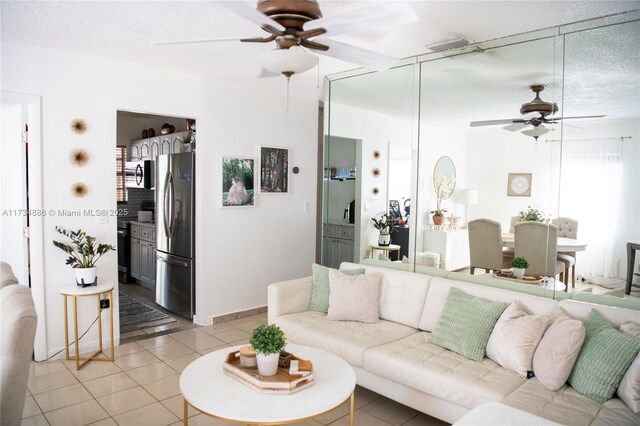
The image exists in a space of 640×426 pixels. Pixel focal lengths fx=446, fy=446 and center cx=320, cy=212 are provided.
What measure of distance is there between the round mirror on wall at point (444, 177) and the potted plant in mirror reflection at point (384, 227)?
0.56m

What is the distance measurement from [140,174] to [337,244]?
357cm

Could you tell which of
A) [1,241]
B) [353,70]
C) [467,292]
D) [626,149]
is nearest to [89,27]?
[1,241]

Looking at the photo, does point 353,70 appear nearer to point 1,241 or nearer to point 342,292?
→ point 342,292

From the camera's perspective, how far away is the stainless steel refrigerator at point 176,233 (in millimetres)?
4605

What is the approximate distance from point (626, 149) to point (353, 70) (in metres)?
2.39

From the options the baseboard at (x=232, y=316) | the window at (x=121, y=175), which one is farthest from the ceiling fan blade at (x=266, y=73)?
the window at (x=121, y=175)

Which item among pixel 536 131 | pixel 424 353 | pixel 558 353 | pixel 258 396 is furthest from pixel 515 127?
pixel 258 396

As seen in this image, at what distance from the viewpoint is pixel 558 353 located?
7.63 ft

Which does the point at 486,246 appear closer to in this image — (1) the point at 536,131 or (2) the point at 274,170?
(1) the point at 536,131

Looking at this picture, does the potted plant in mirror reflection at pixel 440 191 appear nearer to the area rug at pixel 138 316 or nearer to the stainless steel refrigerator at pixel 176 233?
the stainless steel refrigerator at pixel 176 233

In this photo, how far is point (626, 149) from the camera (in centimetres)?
279

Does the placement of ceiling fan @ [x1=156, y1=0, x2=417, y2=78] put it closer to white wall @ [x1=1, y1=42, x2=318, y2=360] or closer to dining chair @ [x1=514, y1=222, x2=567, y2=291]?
dining chair @ [x1=514, y1=222, x2=567, y2=291]

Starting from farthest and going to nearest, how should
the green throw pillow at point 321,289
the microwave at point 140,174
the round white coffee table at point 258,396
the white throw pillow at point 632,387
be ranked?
the microwave at point 140,174, the green throw pillow at point 321,289, the white throw pillow at point 632,387, the round white coffee table at point 258,396

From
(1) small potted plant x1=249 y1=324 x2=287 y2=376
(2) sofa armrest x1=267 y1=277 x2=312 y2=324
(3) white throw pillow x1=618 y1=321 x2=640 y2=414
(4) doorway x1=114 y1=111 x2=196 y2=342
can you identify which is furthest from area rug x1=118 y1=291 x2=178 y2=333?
(3) white throw pillow x1=618 y1=321 x2=640 y2=414
